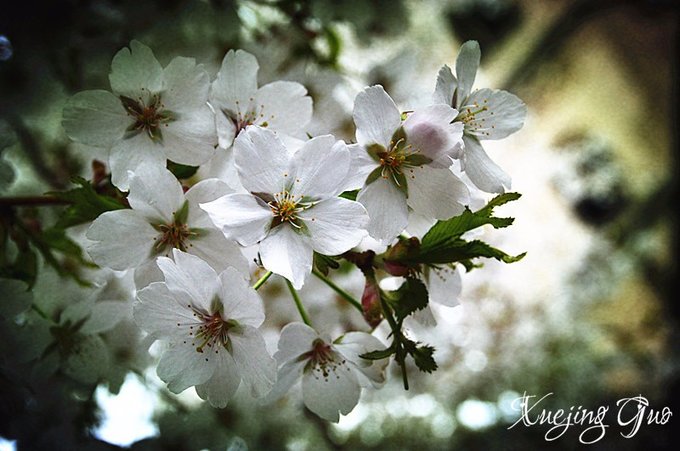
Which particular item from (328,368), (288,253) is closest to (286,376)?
(328,368)

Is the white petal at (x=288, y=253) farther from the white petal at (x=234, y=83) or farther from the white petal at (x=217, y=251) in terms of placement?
the white petal at (x=234, y=83)

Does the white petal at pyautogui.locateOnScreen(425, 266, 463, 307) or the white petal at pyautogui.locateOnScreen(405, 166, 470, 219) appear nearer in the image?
the white petal at pyautogui.locateOnScreen(405, 166, 470, 219)

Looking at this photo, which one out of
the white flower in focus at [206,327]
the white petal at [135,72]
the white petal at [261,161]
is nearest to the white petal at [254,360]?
the white flower in focus at [206,327]

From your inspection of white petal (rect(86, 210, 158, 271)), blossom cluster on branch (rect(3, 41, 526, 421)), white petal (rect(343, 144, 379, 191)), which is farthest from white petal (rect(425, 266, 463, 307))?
white petal (rect(86, 210, 158, 271))

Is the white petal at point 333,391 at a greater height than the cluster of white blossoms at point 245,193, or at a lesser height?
lesser

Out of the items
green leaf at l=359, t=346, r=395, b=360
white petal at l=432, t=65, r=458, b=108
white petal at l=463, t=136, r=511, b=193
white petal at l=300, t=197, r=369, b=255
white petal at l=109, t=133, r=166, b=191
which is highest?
white petal at l=432, t=65, r=458, b=108

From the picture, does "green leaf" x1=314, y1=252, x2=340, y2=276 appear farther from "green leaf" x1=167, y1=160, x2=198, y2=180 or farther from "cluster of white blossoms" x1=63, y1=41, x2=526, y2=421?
"green leaf" x1=167, y1=160, x2=198, y2=180
